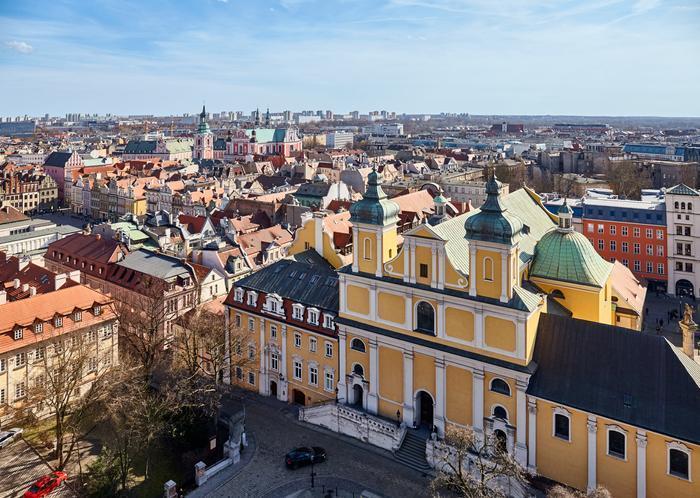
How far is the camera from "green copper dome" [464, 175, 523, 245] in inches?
1227

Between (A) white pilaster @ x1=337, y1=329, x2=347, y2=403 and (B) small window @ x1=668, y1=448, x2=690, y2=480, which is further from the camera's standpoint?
(A) white pilaster @ x1=337, y1=329, x2=347, y2=403

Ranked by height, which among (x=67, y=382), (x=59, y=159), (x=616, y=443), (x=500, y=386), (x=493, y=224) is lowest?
(x=616, y=443)

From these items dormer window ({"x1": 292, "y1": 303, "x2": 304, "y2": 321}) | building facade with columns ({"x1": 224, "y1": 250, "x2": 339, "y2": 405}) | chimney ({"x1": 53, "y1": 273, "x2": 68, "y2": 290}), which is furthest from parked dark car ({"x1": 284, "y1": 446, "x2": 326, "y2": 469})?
chimney ({"x1": 53, "y1": 273, "x2": 68, "y2": 290})

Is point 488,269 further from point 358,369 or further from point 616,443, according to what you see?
point 358,369

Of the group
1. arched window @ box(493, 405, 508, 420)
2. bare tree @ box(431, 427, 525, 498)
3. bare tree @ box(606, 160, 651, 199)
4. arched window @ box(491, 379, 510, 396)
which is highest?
bare tree @ box(606, 160, 651, 199)

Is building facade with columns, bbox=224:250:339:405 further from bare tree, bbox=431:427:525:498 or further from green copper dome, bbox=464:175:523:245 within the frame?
green copper dome, bbox=464:175:523:245

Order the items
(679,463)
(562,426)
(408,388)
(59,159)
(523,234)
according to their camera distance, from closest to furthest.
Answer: (679,463) < (562,426) < (408,388) < (523,234) < (59,159)

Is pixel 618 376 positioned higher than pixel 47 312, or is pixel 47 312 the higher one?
pixel 47 312

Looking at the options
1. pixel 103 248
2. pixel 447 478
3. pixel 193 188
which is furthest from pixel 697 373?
pixel 193 188

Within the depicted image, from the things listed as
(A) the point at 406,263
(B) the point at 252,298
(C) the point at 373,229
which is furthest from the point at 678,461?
(B) the point at 252,298

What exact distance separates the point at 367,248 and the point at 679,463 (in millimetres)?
20317

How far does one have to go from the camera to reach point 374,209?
36.6 meters

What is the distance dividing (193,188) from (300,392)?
77939mm

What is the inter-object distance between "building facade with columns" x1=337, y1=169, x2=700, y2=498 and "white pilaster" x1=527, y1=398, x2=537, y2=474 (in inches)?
2.2
